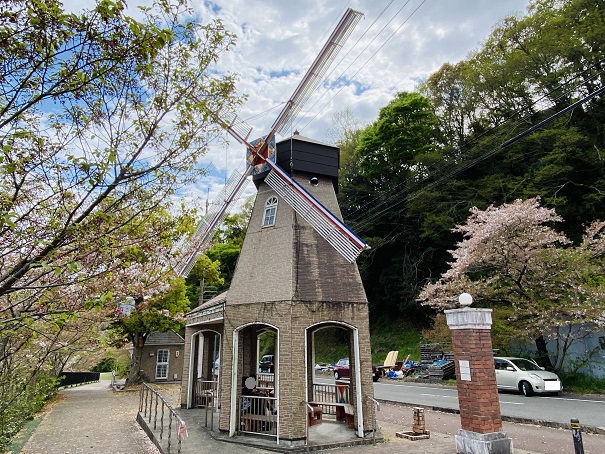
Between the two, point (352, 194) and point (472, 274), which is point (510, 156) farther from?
Result: point (352, 194)

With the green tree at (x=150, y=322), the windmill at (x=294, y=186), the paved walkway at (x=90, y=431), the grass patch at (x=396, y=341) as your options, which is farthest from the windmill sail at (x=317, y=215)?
the grass patch at (x=396, y=341)

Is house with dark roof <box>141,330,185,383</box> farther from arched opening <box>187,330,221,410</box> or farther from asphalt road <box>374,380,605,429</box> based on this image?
asphalt road <box>374,380,605,429</box>

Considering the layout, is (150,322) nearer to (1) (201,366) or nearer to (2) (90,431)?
(1) (201,366)

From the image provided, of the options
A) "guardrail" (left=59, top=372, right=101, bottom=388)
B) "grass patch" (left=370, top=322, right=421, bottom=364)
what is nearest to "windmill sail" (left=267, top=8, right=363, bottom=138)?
"grass patch" (left=370, top=322, right=421, bottom=364)

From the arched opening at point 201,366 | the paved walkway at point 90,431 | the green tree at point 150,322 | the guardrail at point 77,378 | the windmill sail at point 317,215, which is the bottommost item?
the guardrail at point 77,378

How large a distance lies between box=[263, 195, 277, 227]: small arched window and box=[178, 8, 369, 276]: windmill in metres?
0.37

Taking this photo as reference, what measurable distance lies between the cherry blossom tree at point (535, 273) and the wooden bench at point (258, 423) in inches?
438

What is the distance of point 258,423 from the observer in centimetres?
945

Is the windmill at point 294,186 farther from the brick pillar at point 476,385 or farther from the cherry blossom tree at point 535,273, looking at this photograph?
the cherry blossom tree at point 535,273

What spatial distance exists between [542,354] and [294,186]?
536 inches

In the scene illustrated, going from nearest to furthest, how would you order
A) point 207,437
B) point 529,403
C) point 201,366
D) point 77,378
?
point 207,437, point 529,403, point 201,366, point 77,378

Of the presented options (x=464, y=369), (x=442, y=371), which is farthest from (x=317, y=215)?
(x=442, y=371)

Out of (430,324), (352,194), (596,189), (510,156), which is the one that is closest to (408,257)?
(430,324)

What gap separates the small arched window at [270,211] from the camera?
1123 centimetres
